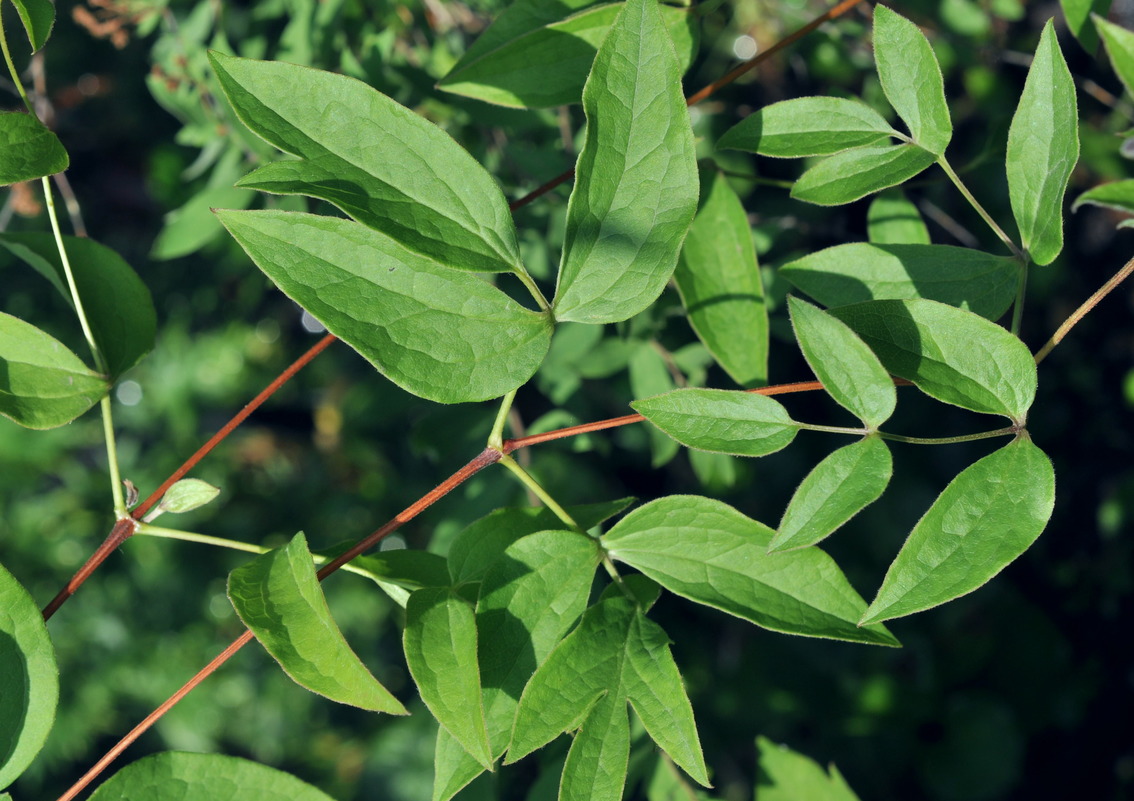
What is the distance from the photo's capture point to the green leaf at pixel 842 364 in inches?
22.0

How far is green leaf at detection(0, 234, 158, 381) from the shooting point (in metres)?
0.74

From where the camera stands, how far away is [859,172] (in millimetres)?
674

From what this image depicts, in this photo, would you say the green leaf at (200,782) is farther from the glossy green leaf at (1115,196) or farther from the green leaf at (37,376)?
the glossy green leaf at (1115,196)

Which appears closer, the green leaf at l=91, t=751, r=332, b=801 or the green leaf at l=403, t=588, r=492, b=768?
the green leaf at l=403, t=588, r=492, b=768

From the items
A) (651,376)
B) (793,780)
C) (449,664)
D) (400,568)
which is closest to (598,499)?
(651,376)

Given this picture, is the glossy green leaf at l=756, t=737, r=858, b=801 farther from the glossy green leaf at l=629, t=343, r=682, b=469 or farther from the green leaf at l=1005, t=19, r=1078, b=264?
the green leaf at l=1005, t=19, r=1078, b=264

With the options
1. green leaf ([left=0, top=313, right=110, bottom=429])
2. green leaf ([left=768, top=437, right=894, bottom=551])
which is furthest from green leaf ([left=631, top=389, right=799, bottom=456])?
green leaf ([left=0, top=313, right=110, bottom=429])

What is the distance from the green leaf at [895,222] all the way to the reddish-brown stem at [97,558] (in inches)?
27.7

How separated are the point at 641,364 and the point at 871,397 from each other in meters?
0.54

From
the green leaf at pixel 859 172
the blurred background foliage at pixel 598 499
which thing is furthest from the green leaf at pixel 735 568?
the blurred background foliage at pixel 598 499

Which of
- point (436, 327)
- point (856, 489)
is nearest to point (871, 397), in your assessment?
point (856, 489)

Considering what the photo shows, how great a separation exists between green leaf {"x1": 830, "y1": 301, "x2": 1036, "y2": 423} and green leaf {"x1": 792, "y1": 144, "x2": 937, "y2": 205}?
0.14 m

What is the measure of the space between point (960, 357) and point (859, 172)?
0.19m

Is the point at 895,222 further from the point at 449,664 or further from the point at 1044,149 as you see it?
the point at 449,664
